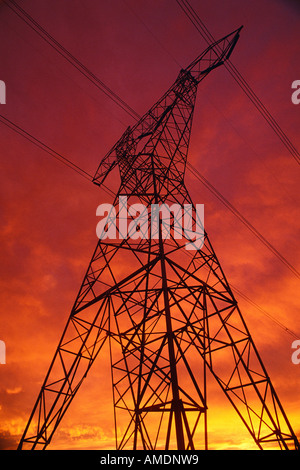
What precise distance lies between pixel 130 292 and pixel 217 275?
3443 mm

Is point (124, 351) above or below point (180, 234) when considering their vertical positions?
below

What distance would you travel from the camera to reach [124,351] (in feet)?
38.7

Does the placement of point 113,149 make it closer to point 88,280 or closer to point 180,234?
point 180,234

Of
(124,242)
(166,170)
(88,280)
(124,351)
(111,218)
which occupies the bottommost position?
Result: (124,351)

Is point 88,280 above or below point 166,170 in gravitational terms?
below
